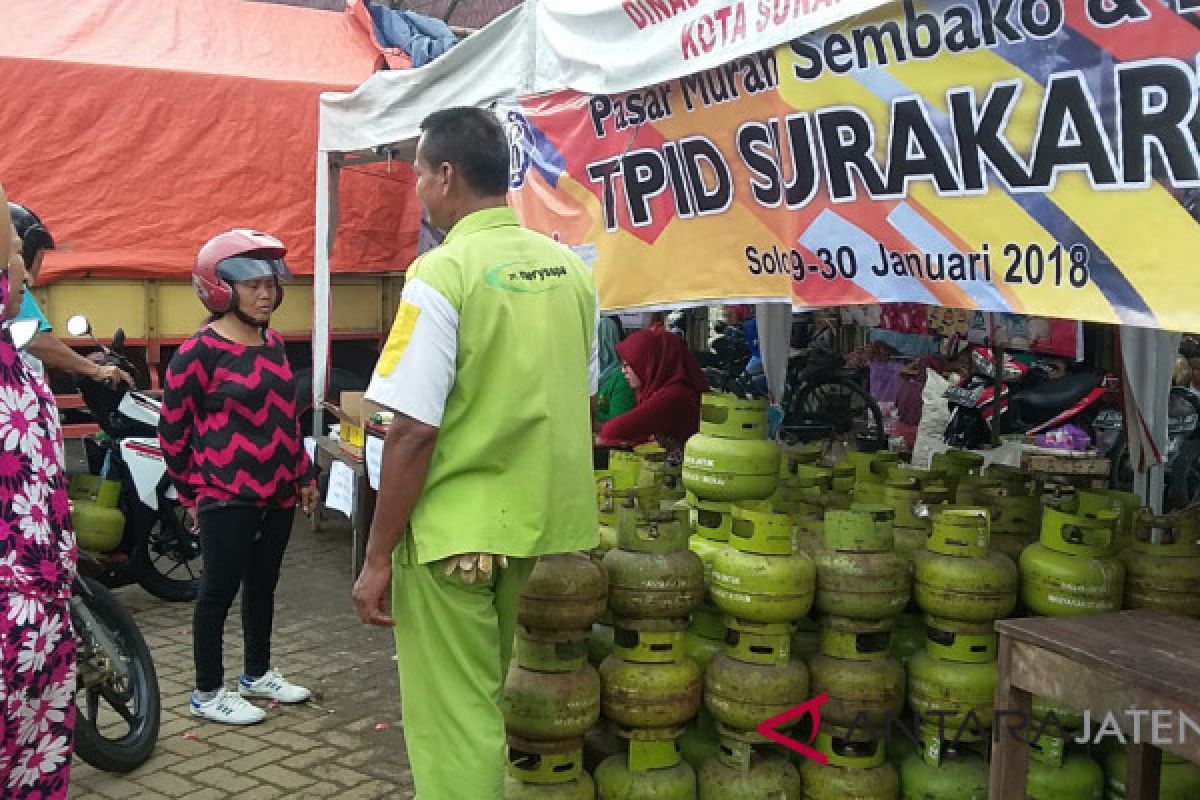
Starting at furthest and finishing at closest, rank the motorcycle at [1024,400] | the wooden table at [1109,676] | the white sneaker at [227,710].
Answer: the motorcycle at [1024,400] → the white sneaker at [227,710] → the wooden table at [1109,676]

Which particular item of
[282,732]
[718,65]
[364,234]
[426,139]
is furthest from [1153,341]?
[364,234]

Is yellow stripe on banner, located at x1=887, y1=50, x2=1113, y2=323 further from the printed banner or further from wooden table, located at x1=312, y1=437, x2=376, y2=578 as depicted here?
wooden table, located at x1=312, y1=437, x2=376, y2=578

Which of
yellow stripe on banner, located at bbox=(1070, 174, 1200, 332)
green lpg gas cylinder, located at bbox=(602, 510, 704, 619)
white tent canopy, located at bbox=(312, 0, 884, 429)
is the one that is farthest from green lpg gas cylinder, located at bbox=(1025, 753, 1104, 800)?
white tent canopy, located at bbox=(312, 0, 884, 429)

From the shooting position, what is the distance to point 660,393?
5719mm

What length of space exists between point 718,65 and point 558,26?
115 centimetres

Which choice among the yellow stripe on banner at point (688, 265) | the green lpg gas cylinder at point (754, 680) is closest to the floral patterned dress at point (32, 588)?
the green lpg gas cylinder at point (754, 680)

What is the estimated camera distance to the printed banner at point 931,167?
2.55 metres

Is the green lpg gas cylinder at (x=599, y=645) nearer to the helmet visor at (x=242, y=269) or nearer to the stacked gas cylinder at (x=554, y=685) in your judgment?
the stacked gas cylinder at (x=554, y=685)

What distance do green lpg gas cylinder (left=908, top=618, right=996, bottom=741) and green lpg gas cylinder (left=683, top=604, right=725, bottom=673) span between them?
2.01 feet

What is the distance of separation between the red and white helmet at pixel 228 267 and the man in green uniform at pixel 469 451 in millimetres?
1679

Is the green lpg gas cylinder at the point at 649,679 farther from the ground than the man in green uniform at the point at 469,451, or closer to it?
closer to it

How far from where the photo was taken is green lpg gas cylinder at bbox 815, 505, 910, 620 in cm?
336

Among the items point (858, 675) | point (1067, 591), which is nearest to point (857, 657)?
point (858, 675)

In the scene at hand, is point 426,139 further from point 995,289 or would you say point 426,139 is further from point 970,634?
point 970,634
